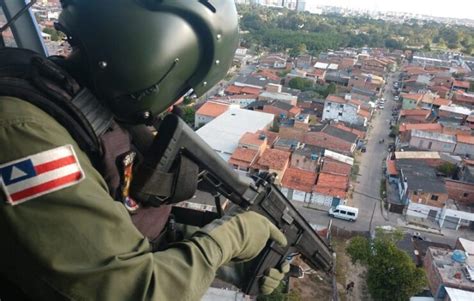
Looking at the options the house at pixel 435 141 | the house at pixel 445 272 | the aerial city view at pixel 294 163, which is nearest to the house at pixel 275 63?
the aerial city view at pixel 294 163

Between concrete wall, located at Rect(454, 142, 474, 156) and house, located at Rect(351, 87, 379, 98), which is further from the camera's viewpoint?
house, located at Rect(351, 87, 379, 98)

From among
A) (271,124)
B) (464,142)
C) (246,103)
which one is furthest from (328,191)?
(246,103)

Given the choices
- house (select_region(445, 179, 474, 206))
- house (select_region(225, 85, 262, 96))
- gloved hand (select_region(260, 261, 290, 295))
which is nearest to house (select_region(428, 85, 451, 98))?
house (select_region(225, 85, 262, 96))

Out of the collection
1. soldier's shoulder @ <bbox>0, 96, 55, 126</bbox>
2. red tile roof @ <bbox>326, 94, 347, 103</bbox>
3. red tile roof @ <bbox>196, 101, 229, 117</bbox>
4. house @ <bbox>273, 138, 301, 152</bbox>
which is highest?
soldier's shoulder @ <bbox>0, 96, 55, 126</bbox>

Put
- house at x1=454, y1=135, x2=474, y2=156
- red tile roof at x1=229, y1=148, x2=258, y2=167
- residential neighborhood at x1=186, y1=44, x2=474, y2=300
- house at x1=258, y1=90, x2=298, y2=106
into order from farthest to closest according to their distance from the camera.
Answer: house at x1=258, y1=90, x2=298, y2=106, house at x1=454, y1=135, x2=474, y2=156, red tile roof at x1=229, y1=148, x2=258, y2=167, residential neighborhood at x1=186, y1=44, x2=474, y2=300

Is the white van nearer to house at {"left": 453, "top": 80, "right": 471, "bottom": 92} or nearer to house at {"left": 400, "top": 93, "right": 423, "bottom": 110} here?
house at {"left": 400, "top": 93, "right": 423, "bottom": 110}

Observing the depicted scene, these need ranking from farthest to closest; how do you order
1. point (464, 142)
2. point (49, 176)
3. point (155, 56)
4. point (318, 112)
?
1. point (318, 112)
2. point (464, 142)
3. point (155, 56)
4. point (49, 176)

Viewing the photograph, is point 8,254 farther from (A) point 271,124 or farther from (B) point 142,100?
→ (A) point 271,124
